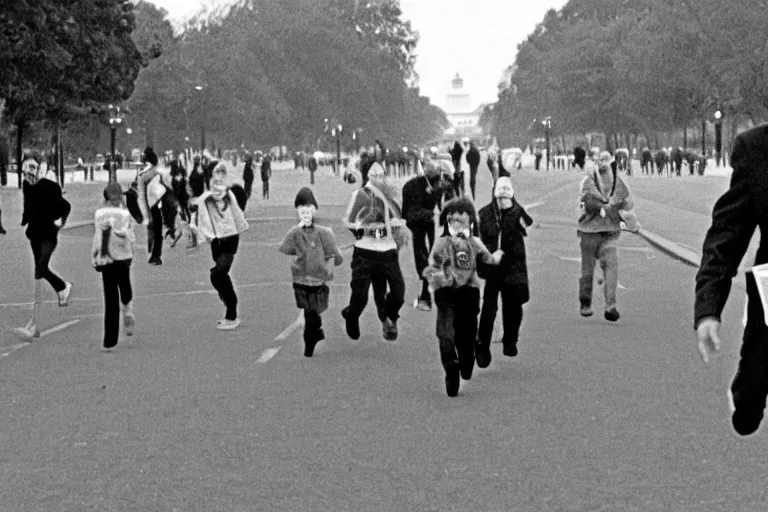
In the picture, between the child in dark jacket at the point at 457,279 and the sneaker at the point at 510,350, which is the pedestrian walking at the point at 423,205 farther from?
the child in dark jacket at the point at 457,279

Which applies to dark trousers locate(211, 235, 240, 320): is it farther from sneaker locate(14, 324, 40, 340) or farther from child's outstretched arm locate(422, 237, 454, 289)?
child's outstretched arm locate(422, 237, 454, 289)

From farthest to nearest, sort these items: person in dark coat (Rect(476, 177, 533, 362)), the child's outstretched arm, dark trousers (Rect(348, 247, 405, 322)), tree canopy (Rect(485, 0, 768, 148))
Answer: tree canopy (Rect(485, 0, 768, 148)), dark trousers (Rect(348, 247, 405, 322)), person in dark coat (Rect(476, 177, 533, 362)), the child's outstretched arm

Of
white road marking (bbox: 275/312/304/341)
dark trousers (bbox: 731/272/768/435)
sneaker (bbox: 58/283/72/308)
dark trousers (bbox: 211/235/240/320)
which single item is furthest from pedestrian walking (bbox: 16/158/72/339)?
dark trousers (bbox: 731/272/768/435)

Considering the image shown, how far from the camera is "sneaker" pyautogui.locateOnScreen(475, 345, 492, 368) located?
10422mm

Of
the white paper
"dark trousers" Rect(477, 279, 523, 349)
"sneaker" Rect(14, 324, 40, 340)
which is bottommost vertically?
"sneaker" Rect(14, 324, 40, 340)

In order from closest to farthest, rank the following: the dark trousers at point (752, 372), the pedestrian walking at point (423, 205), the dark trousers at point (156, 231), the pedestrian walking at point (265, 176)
Result: the dark trousers at point (752, 372) < the pedestrian walking at point (423, 205) < the dark trousers at point (156, 231) < the pedestrian walking at point (265, 176)

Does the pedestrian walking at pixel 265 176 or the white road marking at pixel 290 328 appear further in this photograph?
the pedestrian walking at pixel 265 176

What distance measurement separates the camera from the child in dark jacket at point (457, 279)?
933cm

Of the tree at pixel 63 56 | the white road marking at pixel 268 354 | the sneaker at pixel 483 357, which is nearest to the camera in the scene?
the sneaker at pixel 483 357

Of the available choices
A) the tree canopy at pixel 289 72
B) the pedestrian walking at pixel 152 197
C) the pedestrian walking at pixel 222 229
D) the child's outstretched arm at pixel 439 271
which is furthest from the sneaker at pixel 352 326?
the tree canopy at pixel 289 72

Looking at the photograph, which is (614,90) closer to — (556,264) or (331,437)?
(556,264)

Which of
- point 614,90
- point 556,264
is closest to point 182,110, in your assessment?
point 614,90

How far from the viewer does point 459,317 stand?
31.0ft

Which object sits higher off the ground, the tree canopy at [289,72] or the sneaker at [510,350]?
the tree canopy at [289,72]
